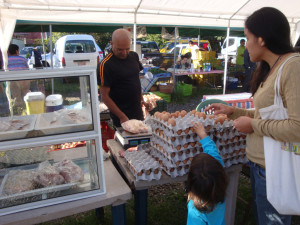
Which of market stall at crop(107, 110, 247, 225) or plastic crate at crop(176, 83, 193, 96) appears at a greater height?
market stall at crop(107, 110, 247, 225)

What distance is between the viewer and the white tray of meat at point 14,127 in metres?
1.43

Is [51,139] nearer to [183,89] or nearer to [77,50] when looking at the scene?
[183,89]

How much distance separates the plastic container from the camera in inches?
58.7

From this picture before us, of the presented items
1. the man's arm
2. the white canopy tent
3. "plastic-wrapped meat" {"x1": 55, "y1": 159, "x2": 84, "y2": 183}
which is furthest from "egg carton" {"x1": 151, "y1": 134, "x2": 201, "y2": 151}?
the white canopy tent

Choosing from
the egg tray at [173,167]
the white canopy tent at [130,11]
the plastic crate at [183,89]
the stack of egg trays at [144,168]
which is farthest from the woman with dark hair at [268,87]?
the plastic crate at [183,89]

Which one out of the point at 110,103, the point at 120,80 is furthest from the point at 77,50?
the point at 110,103

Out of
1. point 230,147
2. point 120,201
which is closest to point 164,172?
point 120,201

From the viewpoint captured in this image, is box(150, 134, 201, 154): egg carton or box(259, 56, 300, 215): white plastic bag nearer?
box(259, 56, 300, 215): white plastic bag

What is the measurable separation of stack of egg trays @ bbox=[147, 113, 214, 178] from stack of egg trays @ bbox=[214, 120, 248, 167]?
3.2 inches

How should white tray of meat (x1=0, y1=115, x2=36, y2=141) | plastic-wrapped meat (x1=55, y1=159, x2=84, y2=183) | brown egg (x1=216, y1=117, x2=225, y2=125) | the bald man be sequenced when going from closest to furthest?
white tray of meat (x1=0, y1=115, x2=36, y2=141) < plastic-wrapped meat (x1=55, y1=159, x2=84, y2=183) < brown egg (x1=216, y1=117, x2=225, y2=125) < the bald man

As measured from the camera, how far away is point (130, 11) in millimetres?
5961

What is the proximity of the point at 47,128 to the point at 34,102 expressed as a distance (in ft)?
0.65

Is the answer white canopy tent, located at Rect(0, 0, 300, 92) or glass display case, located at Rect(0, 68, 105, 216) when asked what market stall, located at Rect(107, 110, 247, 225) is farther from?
white canopy tent, located at Rect(0, 0, 300, 92)

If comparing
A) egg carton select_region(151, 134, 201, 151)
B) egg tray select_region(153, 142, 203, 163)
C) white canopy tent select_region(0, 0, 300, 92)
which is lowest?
egg tray select_region(153, 142, 203, 163)
